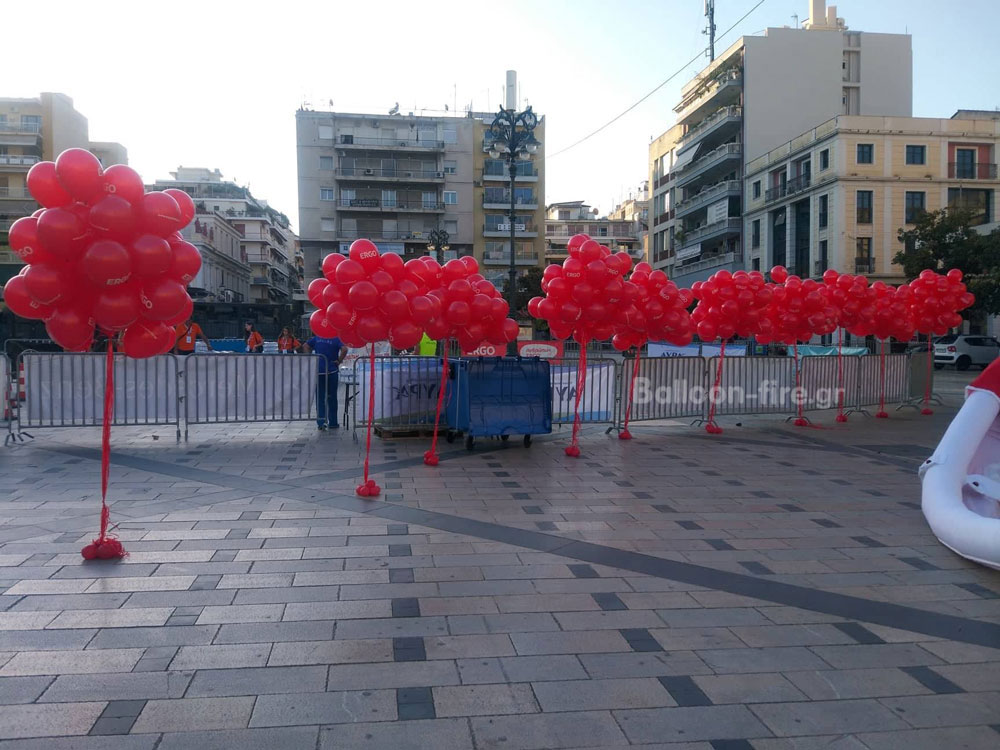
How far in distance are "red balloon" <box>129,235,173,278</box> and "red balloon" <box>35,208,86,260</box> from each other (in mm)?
348

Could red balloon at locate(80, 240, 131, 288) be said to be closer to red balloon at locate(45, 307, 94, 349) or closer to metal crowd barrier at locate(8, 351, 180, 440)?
red balloon at locate(45, 307, 94, 349)

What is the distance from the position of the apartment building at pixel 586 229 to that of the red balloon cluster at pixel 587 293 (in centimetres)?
8212

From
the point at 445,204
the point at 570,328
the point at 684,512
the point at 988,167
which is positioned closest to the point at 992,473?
the point at 684,512

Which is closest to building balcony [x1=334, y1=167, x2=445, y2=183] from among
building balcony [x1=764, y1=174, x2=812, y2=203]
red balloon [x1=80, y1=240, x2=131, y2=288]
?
building balcony [x1=764, y1=174, x2=812, y2=203]

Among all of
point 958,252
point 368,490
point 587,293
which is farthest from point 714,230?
point 368,490

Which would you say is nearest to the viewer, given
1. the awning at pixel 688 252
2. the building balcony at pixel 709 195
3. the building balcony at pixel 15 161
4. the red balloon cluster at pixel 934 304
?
the red balloon cluster at pixel 934 304

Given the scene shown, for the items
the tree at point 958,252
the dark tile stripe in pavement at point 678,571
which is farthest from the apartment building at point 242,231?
the dark tile stripe in pavement at point 678,571

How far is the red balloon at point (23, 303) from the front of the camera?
557 cm

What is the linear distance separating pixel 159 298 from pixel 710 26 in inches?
2109

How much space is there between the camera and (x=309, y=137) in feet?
186

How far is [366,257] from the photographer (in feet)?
26.4

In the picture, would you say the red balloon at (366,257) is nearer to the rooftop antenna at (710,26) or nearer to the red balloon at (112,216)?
the red balloon at (112,216)

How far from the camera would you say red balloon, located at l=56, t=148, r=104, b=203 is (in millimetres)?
5160

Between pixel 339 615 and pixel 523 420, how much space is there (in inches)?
267
